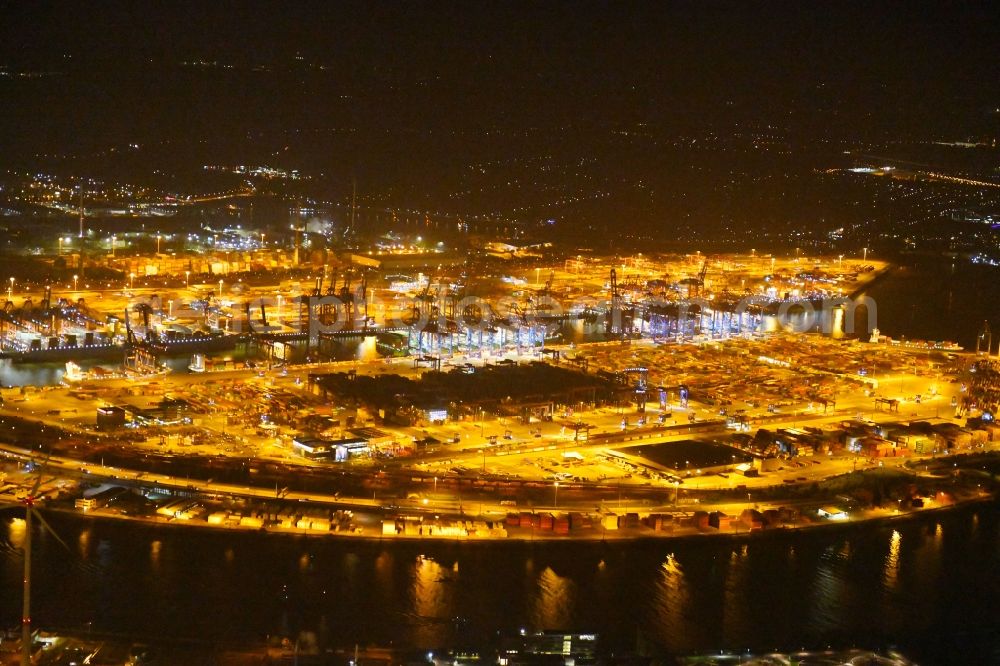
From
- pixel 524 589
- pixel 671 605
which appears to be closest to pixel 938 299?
pixel 671 605

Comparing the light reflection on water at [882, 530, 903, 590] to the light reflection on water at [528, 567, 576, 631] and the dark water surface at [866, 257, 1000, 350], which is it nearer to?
the light reflection on water at [528, 567, 576, 631]

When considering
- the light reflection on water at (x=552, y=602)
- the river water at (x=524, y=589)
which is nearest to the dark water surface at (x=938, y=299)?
the river water at (x=524, y=589)

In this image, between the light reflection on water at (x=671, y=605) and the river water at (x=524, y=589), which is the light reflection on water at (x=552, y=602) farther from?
the light reflection on water at (x=671, y=605)

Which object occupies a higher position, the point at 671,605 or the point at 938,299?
the point at 938,299

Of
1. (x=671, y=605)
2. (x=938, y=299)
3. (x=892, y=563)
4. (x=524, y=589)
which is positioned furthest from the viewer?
(x=938, y=299)

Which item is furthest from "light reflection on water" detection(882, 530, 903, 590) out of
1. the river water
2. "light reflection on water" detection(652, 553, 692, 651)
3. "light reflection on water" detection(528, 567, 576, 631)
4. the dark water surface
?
the dark water surface

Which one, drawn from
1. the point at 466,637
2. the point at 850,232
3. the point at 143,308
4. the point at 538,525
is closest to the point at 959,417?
the point at 538,525

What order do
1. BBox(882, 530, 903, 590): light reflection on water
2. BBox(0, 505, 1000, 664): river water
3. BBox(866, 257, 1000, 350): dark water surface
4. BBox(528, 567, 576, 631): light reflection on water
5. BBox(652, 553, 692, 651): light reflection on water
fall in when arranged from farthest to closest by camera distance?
BBox(866, 257, 1000, 350): dark water surface → BBox(882, 530, 903, 590): light reflection on water → BBox(528, 567, 576, 631): light reflection on water → BBox(652, 553, 692, 651): light reflection on water → BBox(0, 505, 1000, 664): river water

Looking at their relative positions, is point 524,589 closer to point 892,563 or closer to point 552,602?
point 552,602

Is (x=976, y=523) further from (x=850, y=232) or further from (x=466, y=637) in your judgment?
(x=850, y=232)
